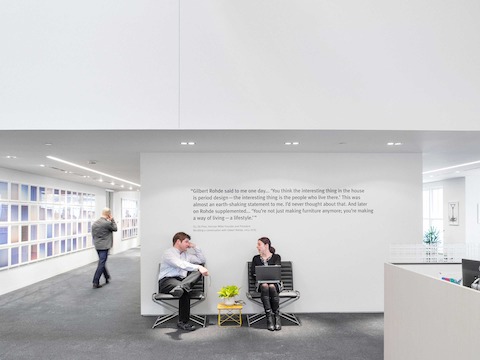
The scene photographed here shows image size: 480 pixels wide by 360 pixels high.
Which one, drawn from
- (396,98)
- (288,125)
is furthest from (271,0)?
(396,98)

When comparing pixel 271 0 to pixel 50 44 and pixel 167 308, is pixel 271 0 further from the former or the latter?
pixel 167 308

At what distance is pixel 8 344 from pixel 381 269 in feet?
18.7

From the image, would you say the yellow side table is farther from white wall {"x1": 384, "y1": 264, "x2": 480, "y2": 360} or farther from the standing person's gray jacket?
the standing person's gray jacket

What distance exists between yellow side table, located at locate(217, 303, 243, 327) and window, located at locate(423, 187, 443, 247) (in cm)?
1186

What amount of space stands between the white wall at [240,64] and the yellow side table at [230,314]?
289cm

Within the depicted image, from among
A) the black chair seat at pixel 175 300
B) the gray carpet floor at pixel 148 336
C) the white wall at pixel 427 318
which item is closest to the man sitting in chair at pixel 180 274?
the black chair seat at pixel 175 300

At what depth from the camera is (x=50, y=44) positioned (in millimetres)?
5293

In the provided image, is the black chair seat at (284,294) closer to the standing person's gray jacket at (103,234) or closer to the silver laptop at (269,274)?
the silver laptop at (269,274)

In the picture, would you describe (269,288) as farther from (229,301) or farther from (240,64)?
(240,64)

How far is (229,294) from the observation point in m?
6.86

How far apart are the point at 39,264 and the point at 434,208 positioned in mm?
13967

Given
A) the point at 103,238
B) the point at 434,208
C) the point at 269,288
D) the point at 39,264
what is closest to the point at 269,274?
the point at 269,288

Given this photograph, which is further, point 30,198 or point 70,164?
point 30,198

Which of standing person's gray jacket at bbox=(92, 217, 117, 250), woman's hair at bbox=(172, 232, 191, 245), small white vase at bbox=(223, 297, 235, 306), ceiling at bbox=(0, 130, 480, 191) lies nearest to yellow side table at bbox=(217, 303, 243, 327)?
small white vase at bbox=(223, 297, 235, 306)
